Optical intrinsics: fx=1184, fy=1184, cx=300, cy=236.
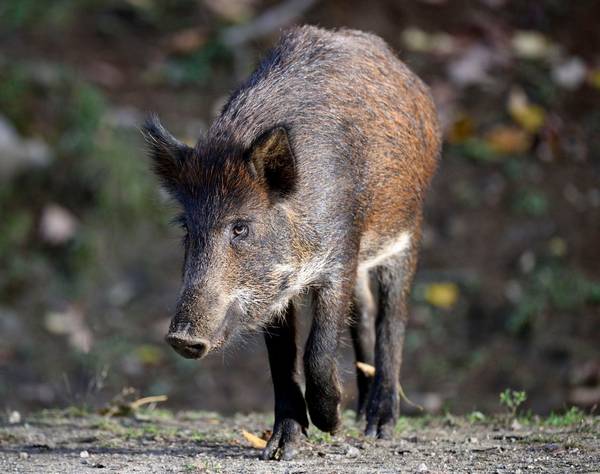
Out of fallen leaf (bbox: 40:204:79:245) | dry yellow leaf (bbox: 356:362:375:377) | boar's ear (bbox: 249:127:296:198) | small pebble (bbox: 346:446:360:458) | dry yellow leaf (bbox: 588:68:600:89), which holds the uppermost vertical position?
dry yellow leaf (bbox: 588:68:600:89)

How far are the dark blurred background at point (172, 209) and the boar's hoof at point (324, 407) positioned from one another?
3376mm

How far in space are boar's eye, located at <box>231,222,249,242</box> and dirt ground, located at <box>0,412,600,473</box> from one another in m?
1.01

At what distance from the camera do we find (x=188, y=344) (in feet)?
16.0

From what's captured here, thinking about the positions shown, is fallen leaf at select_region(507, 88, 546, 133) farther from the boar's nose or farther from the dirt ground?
the boar's nose

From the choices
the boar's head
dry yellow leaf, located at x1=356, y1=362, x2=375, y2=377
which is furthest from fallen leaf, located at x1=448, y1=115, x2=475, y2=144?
the boar's head

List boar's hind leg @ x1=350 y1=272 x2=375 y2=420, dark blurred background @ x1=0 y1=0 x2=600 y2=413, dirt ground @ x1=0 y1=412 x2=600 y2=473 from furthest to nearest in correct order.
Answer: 1. dark blurred background @ x1=0 y1=0 x2=600 y2=413
2. boar's hind leg @ x1=350 y1=272 x2=375 y2=420
3. dirt ground @ x1=0 y1=412 x2=600 y2=473

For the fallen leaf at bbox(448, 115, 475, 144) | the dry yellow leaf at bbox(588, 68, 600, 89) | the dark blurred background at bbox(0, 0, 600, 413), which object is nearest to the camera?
the dark blurred background at bbox(0, 0, 600, 413)

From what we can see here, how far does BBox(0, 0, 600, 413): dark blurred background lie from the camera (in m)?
9.84

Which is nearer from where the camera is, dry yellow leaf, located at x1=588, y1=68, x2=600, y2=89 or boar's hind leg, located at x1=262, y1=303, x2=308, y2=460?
boar's hind leg, located at x1=262, y1=303, x2=308, y2=460

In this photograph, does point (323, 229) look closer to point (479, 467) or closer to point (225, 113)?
point (225, 113)

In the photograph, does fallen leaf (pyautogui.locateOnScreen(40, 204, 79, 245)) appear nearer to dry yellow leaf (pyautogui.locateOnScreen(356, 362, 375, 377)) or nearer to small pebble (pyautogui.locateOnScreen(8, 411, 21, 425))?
small pebble (pyautogui.locateOnScreen(8, 411, 21, 425))

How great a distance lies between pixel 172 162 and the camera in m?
5.69

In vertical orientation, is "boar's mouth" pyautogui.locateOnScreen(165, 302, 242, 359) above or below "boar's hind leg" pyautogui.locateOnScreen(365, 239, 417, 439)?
below

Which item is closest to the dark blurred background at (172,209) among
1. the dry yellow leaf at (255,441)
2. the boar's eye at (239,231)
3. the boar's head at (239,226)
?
the dry yellow leaf at (255,441)
